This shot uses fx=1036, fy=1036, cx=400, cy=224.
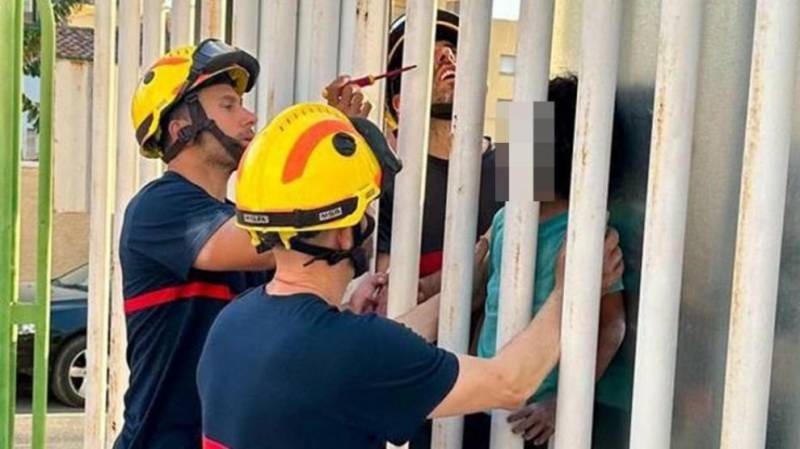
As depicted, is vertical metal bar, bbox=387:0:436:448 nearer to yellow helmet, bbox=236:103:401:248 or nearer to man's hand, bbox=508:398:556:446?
yellow helmet, bbox=236:103:401:248

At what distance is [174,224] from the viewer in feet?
8.00

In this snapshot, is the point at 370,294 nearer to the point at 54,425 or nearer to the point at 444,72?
the point at 444,72

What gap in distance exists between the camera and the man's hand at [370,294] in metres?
2.37

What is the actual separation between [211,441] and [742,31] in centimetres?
114

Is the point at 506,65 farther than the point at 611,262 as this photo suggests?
Yes

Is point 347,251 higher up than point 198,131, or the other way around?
point 198,131

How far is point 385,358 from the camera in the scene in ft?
5.60

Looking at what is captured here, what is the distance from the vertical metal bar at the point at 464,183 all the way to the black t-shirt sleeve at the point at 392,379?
0.90ft

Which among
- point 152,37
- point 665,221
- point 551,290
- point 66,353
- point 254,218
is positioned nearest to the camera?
point 665,221

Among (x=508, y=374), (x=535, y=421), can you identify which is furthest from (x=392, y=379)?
(x=535, y=421)

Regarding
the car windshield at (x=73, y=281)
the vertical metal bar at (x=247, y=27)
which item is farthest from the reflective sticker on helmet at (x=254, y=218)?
the car windshield at (x=73, y=281)

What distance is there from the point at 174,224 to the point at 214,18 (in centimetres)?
80

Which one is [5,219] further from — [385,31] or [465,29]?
[465,29]

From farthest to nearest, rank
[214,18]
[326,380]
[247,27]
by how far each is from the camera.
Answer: [214,18] < [247,27] < [326,380]
